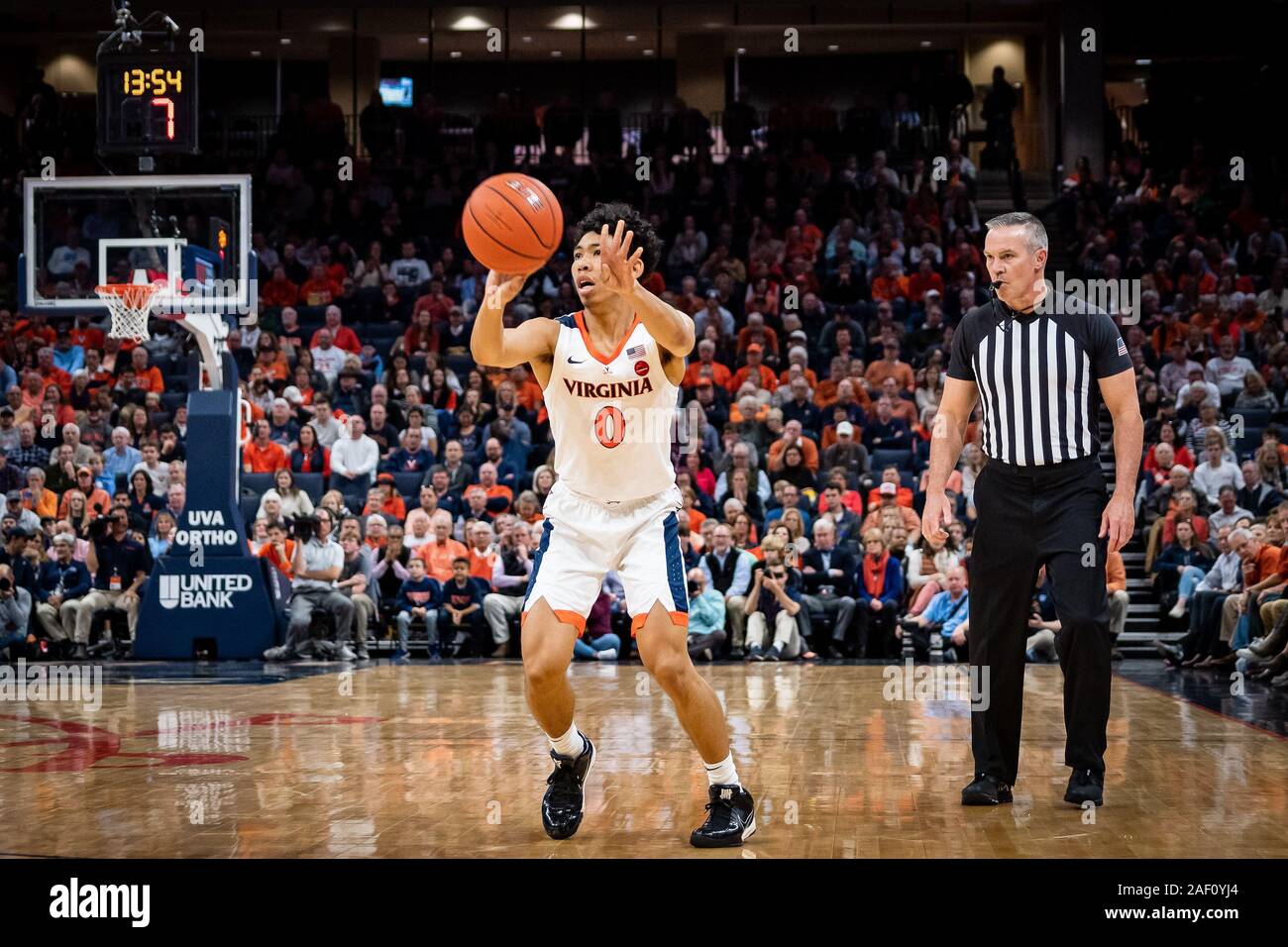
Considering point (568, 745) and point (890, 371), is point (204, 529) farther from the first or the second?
point (568, 745)

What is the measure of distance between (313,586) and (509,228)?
8403 millimetres

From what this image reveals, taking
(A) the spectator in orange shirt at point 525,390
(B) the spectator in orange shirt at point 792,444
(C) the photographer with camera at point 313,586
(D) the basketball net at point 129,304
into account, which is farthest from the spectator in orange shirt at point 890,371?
(D) the basketball net at point 129,304

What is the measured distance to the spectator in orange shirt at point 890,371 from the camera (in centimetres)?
1540

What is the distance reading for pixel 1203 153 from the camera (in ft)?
65.3

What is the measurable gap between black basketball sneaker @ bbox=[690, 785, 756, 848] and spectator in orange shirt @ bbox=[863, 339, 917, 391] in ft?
36.8

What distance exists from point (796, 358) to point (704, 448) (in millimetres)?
1890

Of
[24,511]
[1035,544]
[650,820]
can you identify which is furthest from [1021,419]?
[24,511]

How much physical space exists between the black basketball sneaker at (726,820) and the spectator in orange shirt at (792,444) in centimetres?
949

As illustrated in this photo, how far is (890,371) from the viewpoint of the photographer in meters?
15.5

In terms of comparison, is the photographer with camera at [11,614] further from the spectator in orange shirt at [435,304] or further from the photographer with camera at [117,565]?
the spectator in orange shirt at [435,304]

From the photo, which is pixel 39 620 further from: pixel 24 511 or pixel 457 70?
pixel 457 70

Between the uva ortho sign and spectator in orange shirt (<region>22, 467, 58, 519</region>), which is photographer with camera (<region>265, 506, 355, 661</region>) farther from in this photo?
spectator in orange shirt (<region>22, 467, 58, 519</region>)

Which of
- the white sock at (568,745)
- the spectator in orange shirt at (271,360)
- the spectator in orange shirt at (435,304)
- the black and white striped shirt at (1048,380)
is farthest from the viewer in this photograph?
the spectator in orange shirt at (435,304)

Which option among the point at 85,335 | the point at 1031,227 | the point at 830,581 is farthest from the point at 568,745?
the point at 85,335
